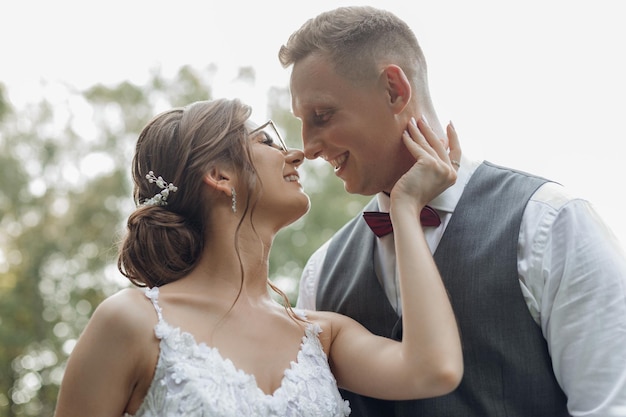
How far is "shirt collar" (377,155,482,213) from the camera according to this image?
258 cm

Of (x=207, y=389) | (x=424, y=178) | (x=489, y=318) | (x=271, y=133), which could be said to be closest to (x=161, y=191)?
(x=271, y=133)

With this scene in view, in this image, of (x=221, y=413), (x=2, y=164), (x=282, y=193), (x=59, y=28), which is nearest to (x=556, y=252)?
(x=282, y=193)

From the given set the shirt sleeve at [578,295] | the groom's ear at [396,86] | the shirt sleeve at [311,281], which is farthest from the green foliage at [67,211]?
the shirt sleeve at [578,295]

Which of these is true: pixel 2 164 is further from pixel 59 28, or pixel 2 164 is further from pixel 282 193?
pixel 282 193

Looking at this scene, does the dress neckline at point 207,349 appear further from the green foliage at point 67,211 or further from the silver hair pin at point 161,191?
the green foliage at point 67,211

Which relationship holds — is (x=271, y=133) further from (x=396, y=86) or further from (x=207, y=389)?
(x=207, y=389)

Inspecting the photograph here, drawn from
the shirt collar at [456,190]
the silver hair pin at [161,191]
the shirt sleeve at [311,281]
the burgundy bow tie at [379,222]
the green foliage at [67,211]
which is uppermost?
the shirt collar at [456,190]

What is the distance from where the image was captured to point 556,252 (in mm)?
2320

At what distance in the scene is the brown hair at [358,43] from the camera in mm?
2701

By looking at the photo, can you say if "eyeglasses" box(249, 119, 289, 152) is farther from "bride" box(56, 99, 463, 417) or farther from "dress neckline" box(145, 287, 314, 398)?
"dress neckline" box(145, 287, 314, 398)

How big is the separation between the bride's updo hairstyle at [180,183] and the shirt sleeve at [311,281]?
602mm

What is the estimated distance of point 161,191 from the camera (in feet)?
7.98

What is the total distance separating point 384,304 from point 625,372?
750 millimetres

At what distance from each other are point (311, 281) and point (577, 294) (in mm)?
1024
